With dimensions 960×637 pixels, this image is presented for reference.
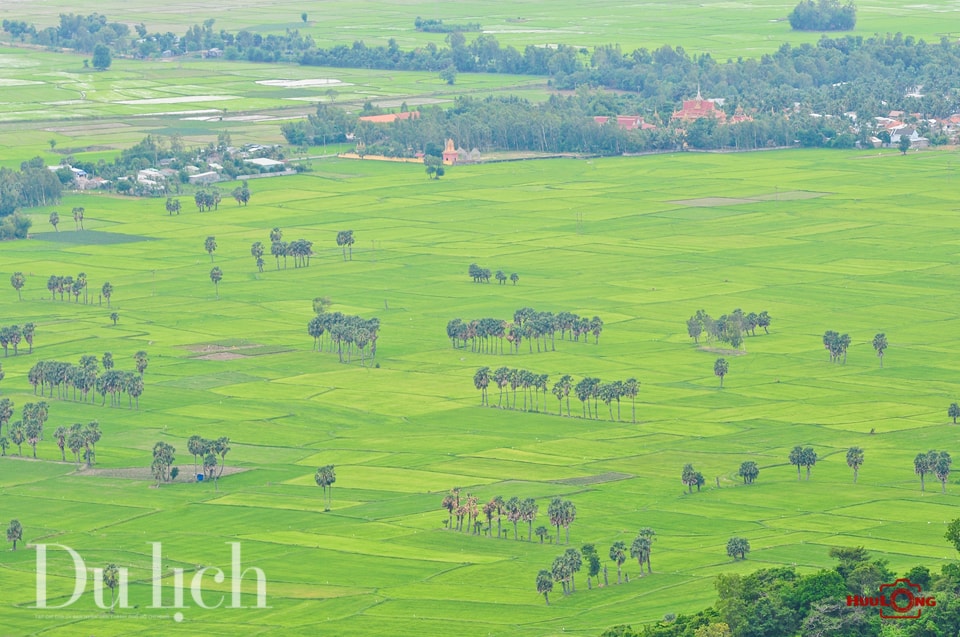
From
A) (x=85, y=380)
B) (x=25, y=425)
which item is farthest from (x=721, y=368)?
(x=25, y=425)

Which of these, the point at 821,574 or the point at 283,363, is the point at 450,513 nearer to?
the point at 821,574

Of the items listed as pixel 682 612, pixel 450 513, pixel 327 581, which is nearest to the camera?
pixel 682 612

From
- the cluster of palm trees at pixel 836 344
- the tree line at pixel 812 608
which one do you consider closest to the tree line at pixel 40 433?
the tree line at pixel 812 608

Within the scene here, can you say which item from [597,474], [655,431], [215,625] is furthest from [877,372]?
[215,625]

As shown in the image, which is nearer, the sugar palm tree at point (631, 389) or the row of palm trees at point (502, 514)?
the row of palm trees at point (502, 514)

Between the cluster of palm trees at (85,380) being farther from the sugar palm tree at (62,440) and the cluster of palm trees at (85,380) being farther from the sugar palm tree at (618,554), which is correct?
the sugar palm tree at (618,554)
